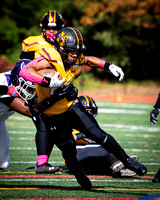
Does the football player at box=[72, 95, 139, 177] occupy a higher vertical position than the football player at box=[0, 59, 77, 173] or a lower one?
lower

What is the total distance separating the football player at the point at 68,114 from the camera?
11.6 feet

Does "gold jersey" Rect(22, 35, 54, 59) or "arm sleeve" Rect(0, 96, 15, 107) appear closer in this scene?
"arm sleeve" Rect(0, 96, 15, 107)

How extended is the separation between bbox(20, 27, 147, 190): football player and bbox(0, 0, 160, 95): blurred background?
15.4m

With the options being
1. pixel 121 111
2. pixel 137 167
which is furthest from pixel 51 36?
pixel 121 111

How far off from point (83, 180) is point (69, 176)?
80cm

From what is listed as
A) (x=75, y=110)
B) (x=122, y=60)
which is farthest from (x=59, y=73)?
(x=122, y=60)

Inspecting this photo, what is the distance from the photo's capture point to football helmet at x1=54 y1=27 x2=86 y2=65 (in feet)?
11.8

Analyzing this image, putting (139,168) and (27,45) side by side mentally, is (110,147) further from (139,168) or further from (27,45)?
(27,45)

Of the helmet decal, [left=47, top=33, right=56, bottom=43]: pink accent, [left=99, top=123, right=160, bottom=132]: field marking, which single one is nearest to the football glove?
the helmet decal

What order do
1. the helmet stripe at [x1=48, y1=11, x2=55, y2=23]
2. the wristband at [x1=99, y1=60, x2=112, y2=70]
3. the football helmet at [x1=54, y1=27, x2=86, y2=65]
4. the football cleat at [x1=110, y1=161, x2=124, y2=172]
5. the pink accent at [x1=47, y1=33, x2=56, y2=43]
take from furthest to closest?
1. the helmet stripe at [x1=48, y1=11, x2=55, y2=23]
2. the pink accent at [x1=47, y1=33, x2=56, y2=43]
3. the football cleat at [x1=110, y1=161, x2=124, y2=172]
4. the wristband at [x1=99, y1=60, x2=112, y2=70]
5. the football helmet at [x1=54, y1=27, x2=86, y2=65]

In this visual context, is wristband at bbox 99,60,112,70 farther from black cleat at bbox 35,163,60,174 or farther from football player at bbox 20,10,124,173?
black cleat at bbox 35,163,60,174

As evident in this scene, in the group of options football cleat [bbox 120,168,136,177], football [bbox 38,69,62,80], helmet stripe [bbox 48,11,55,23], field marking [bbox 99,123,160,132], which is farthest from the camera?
field marking [bbox 99,123,160,132]

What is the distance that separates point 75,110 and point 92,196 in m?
0.84

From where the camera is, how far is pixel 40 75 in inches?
134
